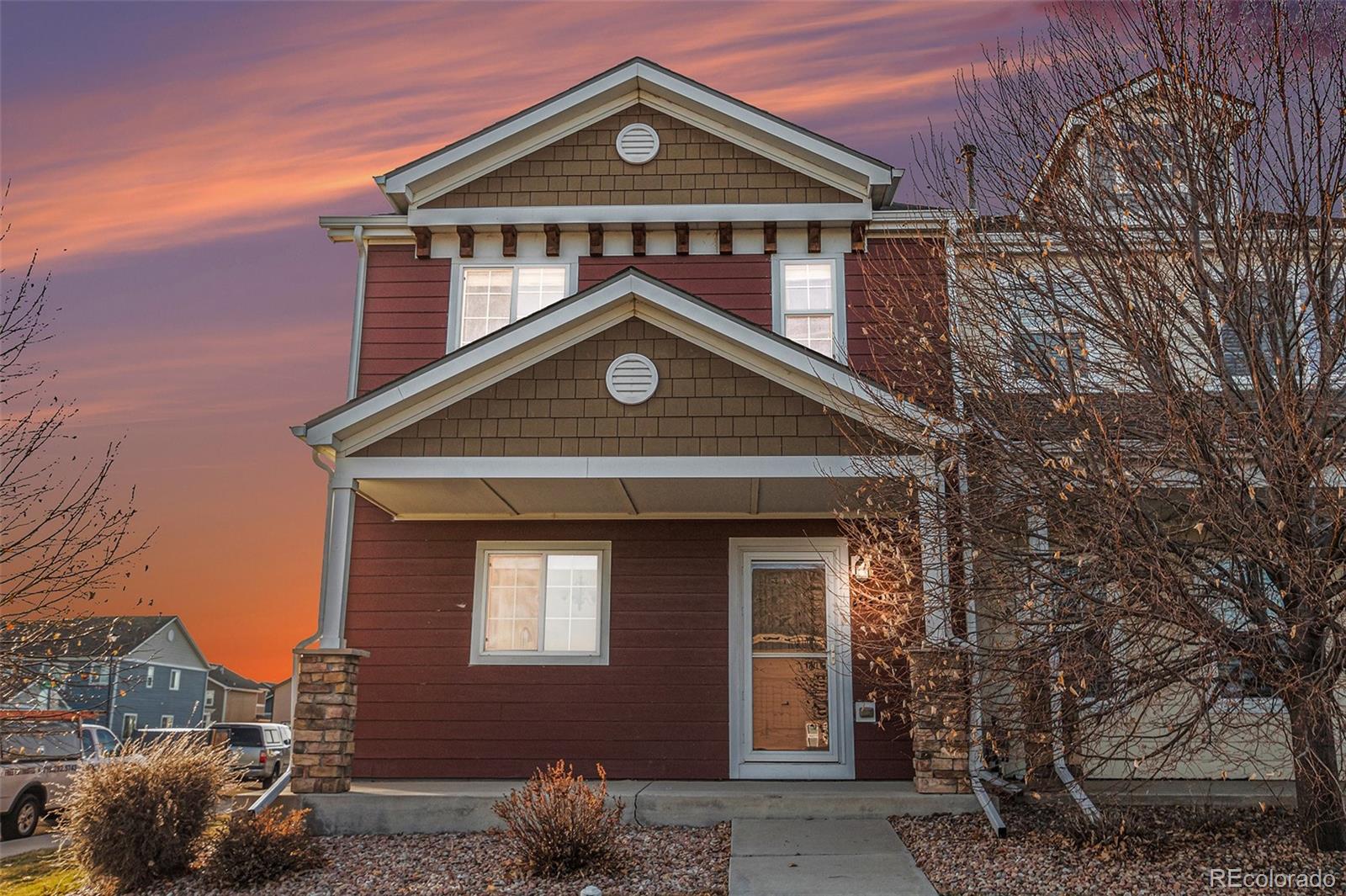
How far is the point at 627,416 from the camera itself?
30.0 feet

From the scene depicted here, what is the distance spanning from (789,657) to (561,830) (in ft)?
13.3

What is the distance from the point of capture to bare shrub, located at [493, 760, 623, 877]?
7203 millimetres

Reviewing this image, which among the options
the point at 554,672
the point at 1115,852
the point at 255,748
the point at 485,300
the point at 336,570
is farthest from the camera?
the point at 255,748

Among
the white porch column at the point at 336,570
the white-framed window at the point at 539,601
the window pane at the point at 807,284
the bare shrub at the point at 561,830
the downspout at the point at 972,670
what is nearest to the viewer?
the bare shrub at the point at 561,830

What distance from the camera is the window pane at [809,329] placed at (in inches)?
456

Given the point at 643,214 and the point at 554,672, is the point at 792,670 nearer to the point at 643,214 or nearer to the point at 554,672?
the point at 554,672

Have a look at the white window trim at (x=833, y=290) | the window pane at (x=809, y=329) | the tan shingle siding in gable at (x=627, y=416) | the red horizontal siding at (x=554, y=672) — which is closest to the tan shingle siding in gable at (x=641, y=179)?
the white window trim at (x=833, y=290)

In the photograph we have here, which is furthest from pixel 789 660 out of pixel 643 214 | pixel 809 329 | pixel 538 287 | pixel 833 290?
pixel 643 214

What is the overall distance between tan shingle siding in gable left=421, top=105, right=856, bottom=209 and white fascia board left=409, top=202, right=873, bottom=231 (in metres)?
0.10

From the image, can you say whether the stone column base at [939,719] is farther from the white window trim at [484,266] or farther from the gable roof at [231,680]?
the gable roof at [231,680]

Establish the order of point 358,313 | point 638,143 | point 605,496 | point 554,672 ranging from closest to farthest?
1. point 605,496
2. point 554,672
3. point 358,313
4. point 638,143

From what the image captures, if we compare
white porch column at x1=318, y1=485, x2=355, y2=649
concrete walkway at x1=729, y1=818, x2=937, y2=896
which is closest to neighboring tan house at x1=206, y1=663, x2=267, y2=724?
white porch column at x1=318, y1=485, x2=355, y2=649

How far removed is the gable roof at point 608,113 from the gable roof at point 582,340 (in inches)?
141

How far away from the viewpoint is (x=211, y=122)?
39.4 ft
